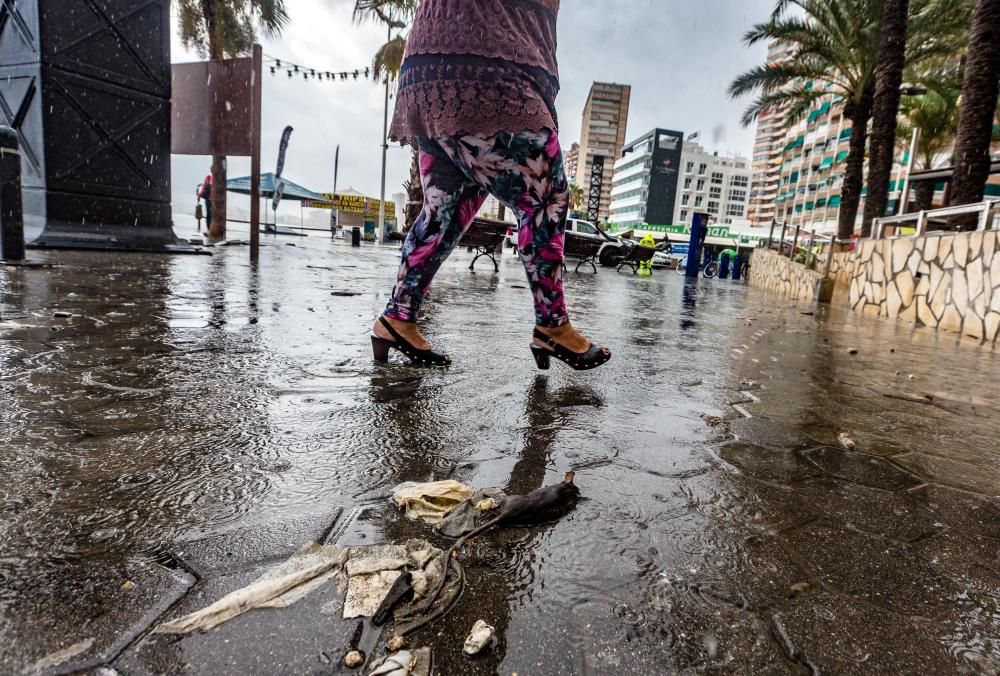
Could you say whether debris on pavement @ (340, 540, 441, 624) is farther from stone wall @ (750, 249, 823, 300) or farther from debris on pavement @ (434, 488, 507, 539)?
stone wall @ (750, 249, 823, 300)

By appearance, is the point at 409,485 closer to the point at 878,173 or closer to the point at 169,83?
the point at 169,83

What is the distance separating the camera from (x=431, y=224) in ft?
7.56

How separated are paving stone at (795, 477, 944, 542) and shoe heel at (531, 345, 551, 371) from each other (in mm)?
1148

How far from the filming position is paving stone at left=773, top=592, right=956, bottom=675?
763mm

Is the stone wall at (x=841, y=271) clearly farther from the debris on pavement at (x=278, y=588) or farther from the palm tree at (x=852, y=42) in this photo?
the debris on pavement at (x=278, y=588)

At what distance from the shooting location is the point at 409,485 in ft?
3.98

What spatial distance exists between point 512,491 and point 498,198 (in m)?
1.30

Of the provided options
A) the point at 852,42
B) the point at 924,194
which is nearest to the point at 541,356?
the point at 852,42

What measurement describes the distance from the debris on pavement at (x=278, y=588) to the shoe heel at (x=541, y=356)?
1469 mm

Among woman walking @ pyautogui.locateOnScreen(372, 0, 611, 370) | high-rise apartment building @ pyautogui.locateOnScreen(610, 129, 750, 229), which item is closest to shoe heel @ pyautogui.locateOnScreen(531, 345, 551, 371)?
→ woman walking @ pyautogui.locateOnScreen(372, 0, 611, 370)

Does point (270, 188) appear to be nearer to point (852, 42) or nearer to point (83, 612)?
point (852, 42)

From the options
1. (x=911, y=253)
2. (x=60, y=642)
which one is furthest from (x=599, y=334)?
(x=911, y=253)

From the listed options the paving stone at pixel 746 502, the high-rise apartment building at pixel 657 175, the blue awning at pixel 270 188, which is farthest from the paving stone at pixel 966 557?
the high-rise apartment building at pixel 657 175

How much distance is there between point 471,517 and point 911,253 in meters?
7.65
